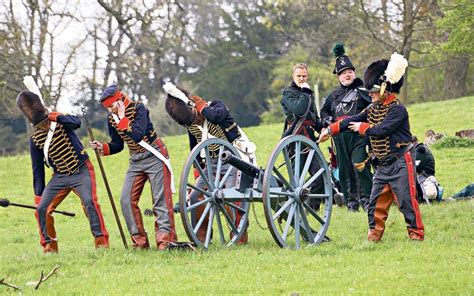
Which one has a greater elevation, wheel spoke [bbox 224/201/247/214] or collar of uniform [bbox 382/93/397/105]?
collar of uniform [bbox 382/93/397/105]

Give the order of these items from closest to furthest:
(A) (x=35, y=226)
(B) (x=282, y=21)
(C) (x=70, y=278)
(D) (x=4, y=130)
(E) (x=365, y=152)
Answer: (C) (x=70, y=278), (E) (x=365, y=152), (A) (x=35, y=226), (D) (x=4, y=130), (B) (x=282, y=21)

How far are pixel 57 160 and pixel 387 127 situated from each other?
136 inches

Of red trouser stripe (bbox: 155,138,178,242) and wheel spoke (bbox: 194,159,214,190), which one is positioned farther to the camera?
red trouser stripe (bbox: 155,138,178,242)

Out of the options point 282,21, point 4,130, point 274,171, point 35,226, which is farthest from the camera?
point 282,21

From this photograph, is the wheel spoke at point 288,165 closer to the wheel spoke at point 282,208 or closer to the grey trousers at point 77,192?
the wheel spoke at point 282,208

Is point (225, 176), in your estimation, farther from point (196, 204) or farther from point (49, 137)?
point (49, 137)

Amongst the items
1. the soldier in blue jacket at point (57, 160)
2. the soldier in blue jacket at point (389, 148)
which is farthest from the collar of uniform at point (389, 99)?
the soldier in blue jacket at point (57, 160)

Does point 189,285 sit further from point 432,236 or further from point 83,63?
point 83,63

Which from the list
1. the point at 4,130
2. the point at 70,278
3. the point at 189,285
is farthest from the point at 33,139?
the point at 4,130

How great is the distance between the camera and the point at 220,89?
2007 inches

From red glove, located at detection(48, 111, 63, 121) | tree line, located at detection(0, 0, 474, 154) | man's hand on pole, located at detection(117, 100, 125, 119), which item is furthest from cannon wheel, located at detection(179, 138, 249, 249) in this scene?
tree line, located at detection(0, 0, 474, 154)

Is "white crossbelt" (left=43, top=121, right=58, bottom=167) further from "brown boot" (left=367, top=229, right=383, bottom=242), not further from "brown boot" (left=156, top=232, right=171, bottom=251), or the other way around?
"brown boot" (left=367, top=229, right=383, bottom=242)

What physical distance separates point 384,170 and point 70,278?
334cm

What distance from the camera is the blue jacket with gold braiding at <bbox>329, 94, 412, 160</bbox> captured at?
9.37 metres
